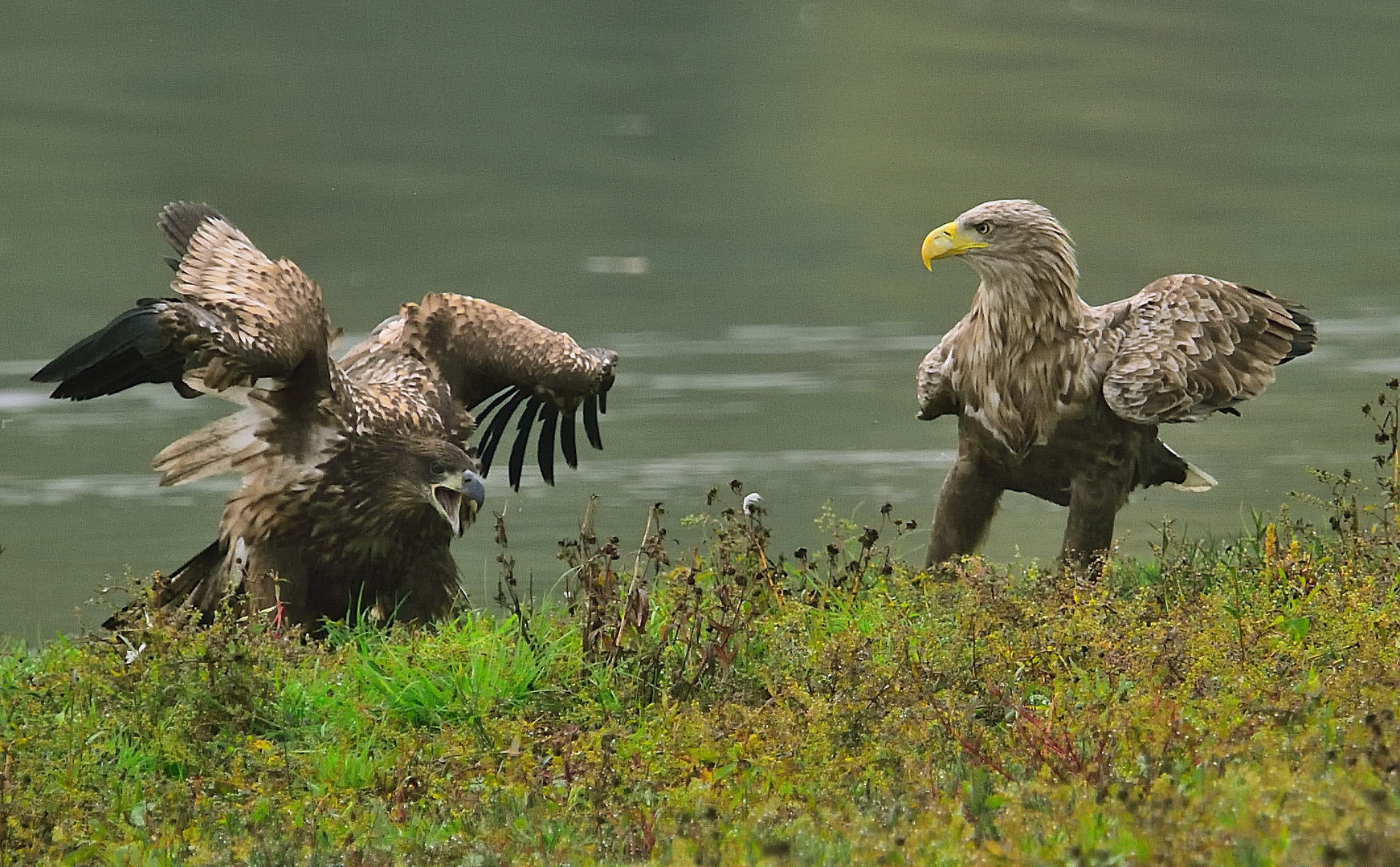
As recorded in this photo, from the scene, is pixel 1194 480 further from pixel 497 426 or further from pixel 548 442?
pixel 497 426

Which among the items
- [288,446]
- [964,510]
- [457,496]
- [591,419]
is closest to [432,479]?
[457,496]

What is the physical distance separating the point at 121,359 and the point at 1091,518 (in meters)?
3.05

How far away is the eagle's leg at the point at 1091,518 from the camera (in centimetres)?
756

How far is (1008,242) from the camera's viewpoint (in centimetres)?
757

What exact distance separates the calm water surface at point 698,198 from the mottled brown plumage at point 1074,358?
7.16 feet

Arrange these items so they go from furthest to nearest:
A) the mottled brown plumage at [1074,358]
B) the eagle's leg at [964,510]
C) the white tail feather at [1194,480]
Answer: the white tail feather at [1194,480] < the eagle's leg at [964,510] < the mottled brown plumage at [1074,358]

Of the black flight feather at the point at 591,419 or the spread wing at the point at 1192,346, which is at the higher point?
the spread wing at the point at 1192,346

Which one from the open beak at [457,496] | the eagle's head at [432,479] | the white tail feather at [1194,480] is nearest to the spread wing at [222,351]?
the eagle's head at [432,479]

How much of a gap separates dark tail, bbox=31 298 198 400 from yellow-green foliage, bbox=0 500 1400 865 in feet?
2.63

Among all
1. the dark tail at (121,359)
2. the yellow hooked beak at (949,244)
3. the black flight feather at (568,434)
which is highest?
the yellow hooked beak at (949,244)

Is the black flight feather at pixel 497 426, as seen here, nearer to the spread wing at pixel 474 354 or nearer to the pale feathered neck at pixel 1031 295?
the spread wing at pixel 474 354

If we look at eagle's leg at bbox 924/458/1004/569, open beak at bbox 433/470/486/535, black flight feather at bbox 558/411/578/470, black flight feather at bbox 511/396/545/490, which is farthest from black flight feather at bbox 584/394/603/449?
eagle's leg at bbox 924/458/1004/569

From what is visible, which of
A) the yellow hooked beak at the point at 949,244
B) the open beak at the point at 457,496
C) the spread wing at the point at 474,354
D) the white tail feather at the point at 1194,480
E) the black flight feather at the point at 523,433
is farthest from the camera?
the black flight feather at the point at 523,433

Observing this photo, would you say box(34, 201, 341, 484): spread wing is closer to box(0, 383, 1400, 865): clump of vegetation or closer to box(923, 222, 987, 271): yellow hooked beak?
box(0, 383, 1400, 865): clump of vegetation
